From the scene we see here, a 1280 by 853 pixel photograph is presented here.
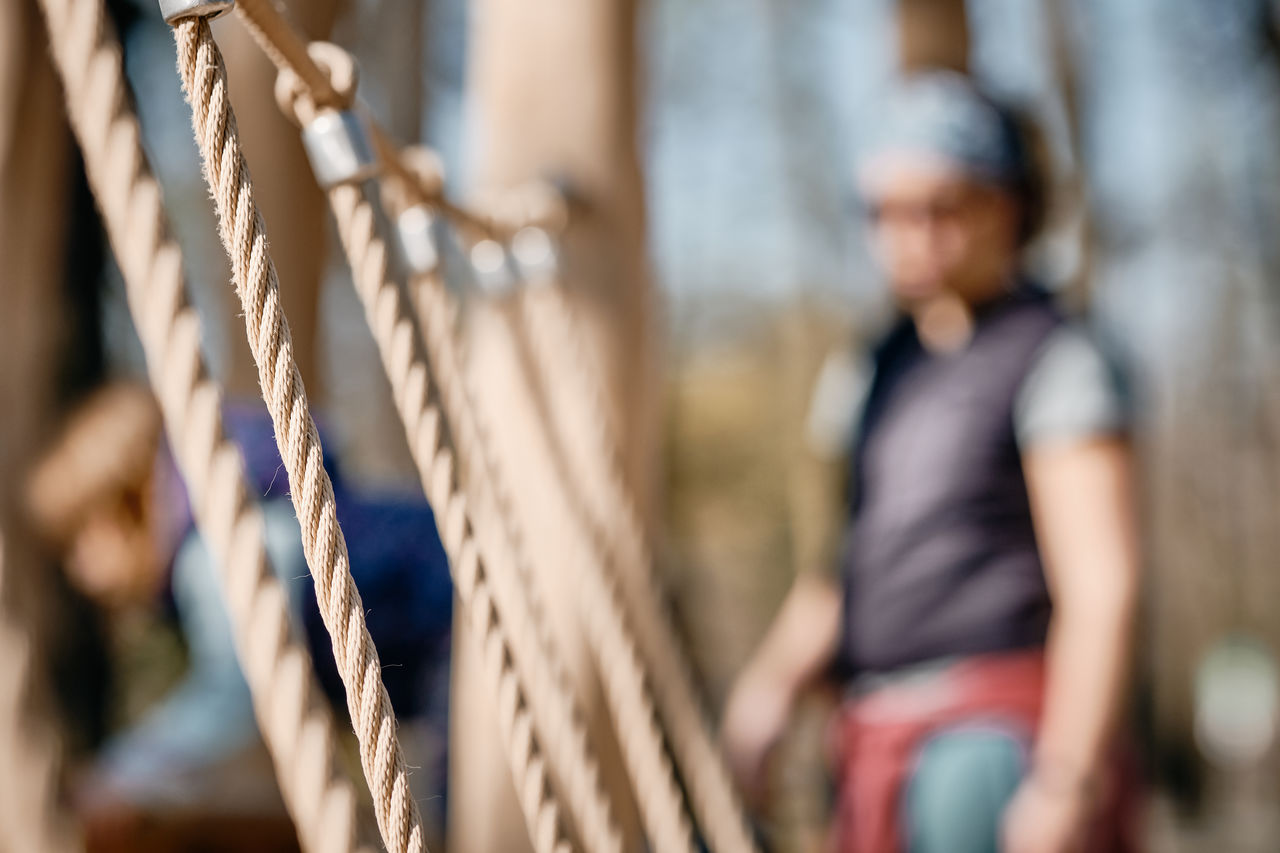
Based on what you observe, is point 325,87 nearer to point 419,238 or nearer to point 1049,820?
point 419,238

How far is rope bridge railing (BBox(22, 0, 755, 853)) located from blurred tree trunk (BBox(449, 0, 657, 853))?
3.5 inches

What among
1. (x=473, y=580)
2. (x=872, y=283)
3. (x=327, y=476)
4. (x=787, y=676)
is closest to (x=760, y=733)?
(x=787, y=676)

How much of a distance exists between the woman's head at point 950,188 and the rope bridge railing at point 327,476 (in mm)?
429

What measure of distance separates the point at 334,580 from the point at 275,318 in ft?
0.34

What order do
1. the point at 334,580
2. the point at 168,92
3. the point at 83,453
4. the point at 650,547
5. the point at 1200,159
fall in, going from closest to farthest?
the point at 334,580 → the point at 650,547 → the point at 83,453 → the point at 168,92 → the point at 1200,159

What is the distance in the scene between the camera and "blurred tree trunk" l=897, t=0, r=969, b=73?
6.95 ft

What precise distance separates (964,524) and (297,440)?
78cm

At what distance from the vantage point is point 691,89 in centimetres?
665

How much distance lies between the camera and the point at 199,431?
0.42m

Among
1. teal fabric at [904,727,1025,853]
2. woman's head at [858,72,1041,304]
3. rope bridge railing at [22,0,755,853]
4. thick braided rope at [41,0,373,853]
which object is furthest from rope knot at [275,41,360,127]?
teal fabric at [904,727,1025,853]

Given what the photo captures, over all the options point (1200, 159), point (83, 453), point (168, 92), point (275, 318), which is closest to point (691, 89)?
point (1200, 159)

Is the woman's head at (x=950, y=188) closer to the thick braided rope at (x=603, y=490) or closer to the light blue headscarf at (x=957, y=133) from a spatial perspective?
the light blue headscarf at (x=957, y=133)

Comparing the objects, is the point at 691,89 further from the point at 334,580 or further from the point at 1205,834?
the point at 334,580

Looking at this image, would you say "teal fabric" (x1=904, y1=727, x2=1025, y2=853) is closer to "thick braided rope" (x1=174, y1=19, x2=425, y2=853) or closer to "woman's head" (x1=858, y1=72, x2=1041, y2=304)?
"woman's head" (x1=858, y1=72, x2=1041, y2=304)
